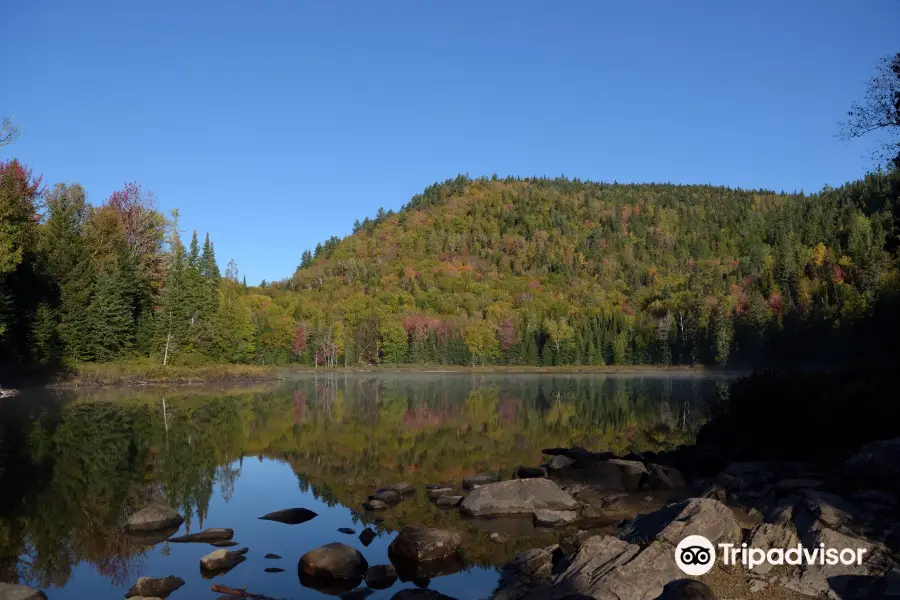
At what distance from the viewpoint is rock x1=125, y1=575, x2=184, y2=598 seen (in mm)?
9711

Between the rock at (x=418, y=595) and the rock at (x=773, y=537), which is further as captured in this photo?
the rock at (x=418, y=595)

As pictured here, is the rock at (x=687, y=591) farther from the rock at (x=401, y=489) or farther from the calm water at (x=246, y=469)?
the rock at (x=401, y=489)

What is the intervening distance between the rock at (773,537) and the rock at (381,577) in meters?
5.68

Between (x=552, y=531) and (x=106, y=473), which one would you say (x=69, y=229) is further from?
(x=552, y=531)

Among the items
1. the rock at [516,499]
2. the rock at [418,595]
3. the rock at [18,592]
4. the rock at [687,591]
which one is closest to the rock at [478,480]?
the rock at [516,499]

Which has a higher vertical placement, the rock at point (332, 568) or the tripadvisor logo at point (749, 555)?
the tripadvisor logo at point (749, 555)

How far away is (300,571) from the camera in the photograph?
1102cm

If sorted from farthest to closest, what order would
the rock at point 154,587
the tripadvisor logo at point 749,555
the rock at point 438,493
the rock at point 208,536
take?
the rock at point 438,493, the rock at point 208,536, the rock at point 154,587, the tripadvisor logo at point 749,555

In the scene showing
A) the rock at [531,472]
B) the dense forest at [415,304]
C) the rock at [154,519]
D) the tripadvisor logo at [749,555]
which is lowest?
the rock at [531,472]

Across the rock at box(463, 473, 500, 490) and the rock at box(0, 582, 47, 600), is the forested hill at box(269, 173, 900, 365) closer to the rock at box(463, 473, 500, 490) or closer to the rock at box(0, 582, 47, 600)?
the rock at box(463, 473, 500, 490)

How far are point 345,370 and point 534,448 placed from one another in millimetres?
105037

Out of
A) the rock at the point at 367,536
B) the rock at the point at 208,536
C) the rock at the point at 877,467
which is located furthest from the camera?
the rock at the point at 367,536

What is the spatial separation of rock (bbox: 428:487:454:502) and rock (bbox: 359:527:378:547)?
3.18 metres

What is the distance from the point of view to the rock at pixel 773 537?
9.16 metres
